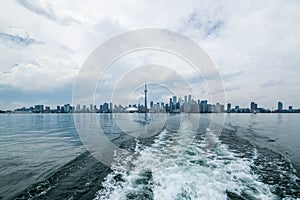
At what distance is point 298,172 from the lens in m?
8.66

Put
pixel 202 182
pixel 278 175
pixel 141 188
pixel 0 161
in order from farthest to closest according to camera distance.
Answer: pixel 0 161, pixel 278 175, pixel 202 182, pixel 141 188

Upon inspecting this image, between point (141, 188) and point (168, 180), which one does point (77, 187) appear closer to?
point (141, 188)

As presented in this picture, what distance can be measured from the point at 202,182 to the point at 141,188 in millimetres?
2491

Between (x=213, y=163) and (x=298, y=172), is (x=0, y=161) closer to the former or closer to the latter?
(x=213, y=163)

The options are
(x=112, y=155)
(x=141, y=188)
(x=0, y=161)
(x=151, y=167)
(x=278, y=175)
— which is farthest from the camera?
(x=112, y=155)

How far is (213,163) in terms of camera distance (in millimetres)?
9828

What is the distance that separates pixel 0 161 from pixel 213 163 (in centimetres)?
1250

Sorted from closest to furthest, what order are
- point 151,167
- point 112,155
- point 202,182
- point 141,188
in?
point 141,188 → point 202,182 → point 151,167 → point 112,155

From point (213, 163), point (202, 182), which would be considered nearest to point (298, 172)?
point (213, 163)

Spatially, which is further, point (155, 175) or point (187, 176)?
point (155, 175)

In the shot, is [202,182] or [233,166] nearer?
[202,182]

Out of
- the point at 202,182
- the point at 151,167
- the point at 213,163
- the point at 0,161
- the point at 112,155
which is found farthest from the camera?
the point at 112,155

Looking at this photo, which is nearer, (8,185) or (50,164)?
(8,185)

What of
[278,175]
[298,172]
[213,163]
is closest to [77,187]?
[213,163]
